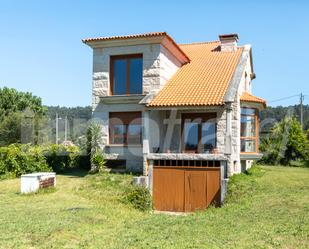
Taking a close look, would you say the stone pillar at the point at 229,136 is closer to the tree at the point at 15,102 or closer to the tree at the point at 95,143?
the tree at the point at 95,143

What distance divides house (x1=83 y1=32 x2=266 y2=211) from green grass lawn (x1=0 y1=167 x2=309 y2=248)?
78.9 inches

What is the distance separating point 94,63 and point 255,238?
1394cm

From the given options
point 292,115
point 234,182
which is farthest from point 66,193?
point 292,115

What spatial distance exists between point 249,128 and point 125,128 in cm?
688

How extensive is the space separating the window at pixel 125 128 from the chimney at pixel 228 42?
8466 millimetres

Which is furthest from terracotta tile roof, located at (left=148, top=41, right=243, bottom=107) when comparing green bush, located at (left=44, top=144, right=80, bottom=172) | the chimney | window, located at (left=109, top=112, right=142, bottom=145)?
green bush, located at (left=44, top=144, right=80, bottom=172)

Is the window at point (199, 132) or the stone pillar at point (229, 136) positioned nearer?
the stone pillar at point (229, 136)

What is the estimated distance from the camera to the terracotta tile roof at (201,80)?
1806 centimetres

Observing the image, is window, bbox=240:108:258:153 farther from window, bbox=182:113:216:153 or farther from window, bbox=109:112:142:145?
window, bbox=109:112:142:145

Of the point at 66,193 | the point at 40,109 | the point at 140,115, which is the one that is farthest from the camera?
the point at 40,109

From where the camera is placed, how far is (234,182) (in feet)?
54.0

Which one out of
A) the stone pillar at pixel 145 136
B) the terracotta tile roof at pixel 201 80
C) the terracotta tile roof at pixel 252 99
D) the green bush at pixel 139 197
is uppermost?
the terracotta tile roof at pixel 201 80

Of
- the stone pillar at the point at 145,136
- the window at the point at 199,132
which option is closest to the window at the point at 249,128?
the window at the point at 199,132

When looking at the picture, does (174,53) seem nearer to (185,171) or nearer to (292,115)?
(185,171)
